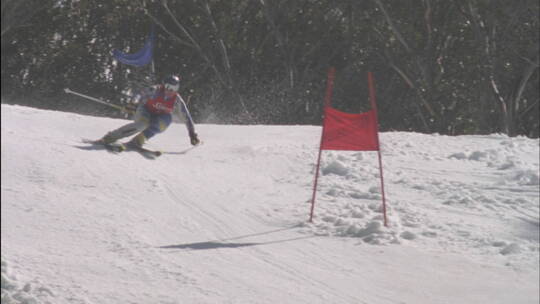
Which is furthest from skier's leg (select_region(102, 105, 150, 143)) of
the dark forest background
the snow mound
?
the dark forest background

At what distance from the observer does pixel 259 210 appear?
28.9ft

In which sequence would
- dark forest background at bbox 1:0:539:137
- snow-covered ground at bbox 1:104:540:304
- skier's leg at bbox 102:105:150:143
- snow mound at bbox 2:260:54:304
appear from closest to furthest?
1. snow mound at bbox 2:260:54:304
2. snow-covered ground at bbox 1:104:540:304
3. skier's leg at bbox 102:105:150:143
4. dark forest background at bbox 1:0:539:137

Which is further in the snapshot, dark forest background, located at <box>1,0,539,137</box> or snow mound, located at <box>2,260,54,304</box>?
dark forest background, located at <box>1,0,539,137</box>

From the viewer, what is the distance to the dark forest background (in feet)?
78.6

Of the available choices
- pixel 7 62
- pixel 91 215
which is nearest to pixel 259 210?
pixel 91 215

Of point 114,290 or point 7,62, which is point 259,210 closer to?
point 114,290

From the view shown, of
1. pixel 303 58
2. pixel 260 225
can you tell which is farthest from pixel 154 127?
pixel 303 58

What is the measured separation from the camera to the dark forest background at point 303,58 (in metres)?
24.0

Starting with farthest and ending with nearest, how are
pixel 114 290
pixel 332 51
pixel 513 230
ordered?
pixel 332 51
pixel 513 230
pixel 114 290

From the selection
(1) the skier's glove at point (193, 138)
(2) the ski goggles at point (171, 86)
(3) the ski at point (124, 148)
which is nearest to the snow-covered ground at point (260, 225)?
(3) the ski at point (124, 148)

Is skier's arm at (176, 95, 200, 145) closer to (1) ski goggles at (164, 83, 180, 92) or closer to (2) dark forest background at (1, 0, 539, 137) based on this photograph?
(1) ski goggles at (164, 83, 180, 92)

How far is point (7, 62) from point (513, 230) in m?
8.05

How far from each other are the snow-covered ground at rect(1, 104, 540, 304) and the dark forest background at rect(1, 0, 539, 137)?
12.2 m

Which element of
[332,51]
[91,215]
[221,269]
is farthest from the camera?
[332,51]
